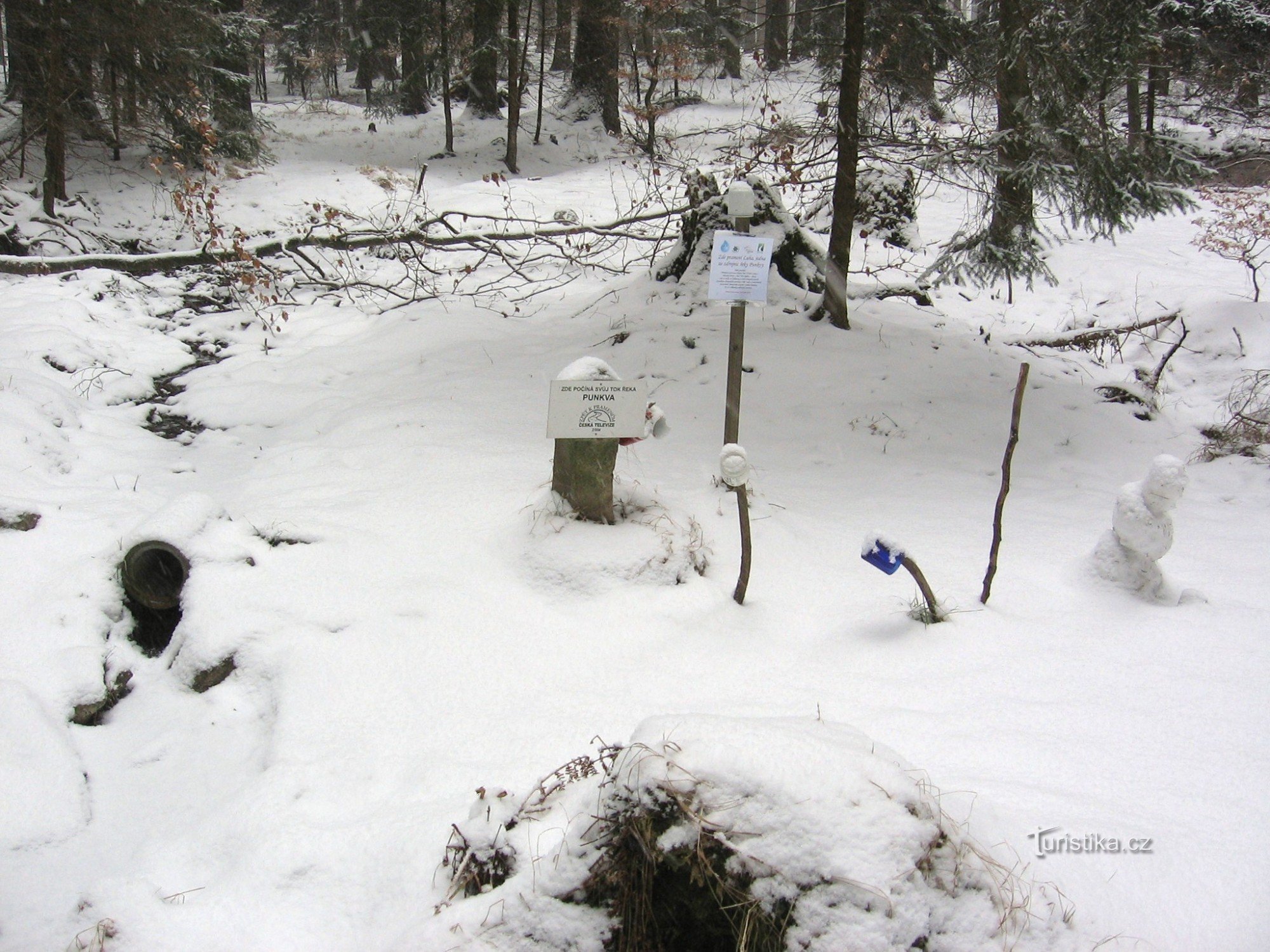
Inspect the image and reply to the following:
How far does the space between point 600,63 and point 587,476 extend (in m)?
14.8

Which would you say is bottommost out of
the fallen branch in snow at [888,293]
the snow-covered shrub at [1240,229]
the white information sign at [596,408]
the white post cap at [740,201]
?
the white information sign at [596,408]

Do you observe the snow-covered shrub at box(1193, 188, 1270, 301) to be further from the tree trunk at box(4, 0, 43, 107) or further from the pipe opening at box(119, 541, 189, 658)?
the tree trunk at box(4, 0, 43, 107)

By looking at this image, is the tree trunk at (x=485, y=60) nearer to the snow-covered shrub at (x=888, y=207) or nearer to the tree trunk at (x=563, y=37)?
the tree trunk at (x=563, y=37)

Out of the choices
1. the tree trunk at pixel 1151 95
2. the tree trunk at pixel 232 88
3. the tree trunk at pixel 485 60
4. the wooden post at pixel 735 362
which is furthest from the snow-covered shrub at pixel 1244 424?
the tree trunk at pixel 232 88

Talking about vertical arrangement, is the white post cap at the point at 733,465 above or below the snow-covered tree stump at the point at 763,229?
below

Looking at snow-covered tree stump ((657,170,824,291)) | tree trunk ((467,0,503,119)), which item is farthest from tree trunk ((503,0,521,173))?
snow-covered tree stump ((657,170,824,291))

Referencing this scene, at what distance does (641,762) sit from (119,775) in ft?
7.12

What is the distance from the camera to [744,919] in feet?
5.63

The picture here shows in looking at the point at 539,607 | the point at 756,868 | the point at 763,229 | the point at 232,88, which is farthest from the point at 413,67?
the point at 756,868

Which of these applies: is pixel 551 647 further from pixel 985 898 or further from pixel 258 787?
pixel 985 898

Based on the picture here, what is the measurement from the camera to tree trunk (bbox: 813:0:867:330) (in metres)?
5.77

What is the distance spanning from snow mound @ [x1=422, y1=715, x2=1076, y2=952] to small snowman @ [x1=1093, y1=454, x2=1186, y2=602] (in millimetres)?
2191

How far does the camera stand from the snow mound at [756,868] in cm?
174

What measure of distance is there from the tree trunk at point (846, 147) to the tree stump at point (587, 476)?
3504 millimetres
